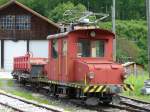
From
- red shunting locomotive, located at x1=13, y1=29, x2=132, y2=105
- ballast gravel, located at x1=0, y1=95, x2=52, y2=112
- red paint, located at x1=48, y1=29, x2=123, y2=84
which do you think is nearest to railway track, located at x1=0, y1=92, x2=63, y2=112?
ballast gravel, located at x1=0, y1=95, x2=52, y2=112

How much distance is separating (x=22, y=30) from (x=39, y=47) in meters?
2.62

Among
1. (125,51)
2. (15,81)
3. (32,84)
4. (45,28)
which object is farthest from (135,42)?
(32,84)

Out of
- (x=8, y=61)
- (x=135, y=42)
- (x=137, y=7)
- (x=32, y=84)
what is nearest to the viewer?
(x=32, y=84)

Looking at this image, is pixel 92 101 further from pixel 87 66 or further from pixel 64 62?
pixel 64 62

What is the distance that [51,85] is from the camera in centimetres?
2447

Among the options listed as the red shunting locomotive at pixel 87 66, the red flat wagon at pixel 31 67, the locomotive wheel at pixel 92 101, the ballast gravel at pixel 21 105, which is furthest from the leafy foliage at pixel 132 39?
the locomotive wheel at pixel 92 101

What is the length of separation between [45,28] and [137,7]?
58611 millimetres

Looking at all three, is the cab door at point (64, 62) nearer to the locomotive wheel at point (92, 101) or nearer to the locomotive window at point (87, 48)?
the locomotive window at point (87, 48)

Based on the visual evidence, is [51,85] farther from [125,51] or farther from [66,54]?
[125,51]

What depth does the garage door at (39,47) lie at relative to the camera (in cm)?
5934

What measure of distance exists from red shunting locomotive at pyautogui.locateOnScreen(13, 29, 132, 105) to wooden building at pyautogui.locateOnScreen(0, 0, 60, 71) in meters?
36.3

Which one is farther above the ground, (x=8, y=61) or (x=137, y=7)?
(x=137, y=7)

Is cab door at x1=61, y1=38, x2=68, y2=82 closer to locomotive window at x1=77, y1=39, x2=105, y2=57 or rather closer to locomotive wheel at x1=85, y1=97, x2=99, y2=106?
locomotive window at x1=77, y1=39, x2=105, y2=57

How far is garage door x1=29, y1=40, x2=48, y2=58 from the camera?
59.3 metres
